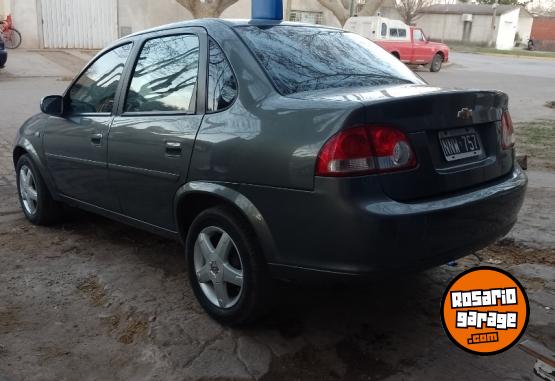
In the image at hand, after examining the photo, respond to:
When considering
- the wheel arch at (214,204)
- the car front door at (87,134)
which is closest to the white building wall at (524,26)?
the car front door at (87,134)

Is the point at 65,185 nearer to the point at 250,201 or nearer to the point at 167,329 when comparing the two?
the point at 167,329

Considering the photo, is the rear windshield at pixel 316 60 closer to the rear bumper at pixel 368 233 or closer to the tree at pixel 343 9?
the rear bumper at pixel 368 233

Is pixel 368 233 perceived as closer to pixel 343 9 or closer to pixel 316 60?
pixel 316 60

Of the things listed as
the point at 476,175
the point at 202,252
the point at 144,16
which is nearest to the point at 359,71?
the point at 476,175

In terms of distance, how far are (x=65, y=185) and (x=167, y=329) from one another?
1775 millimetres

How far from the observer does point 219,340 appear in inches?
119

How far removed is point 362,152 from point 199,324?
4.56ft

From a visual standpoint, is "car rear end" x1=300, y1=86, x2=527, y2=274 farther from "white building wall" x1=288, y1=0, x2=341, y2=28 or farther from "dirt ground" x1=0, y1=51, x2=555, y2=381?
"white building wall" x1=288, y1=0, x2=341, y2=28

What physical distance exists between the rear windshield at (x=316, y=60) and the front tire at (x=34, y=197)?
240cm

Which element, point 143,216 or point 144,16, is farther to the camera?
point 144,16

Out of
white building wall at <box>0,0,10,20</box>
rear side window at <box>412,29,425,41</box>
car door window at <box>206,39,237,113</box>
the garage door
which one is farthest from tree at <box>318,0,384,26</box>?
car door window at <box>206,39,237,113</box>

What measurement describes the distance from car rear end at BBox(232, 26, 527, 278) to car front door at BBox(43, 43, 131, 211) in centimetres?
129

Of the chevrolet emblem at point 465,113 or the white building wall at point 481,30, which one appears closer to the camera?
the chevrolet emblem at point 465,113

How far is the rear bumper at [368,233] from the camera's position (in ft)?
8.20
